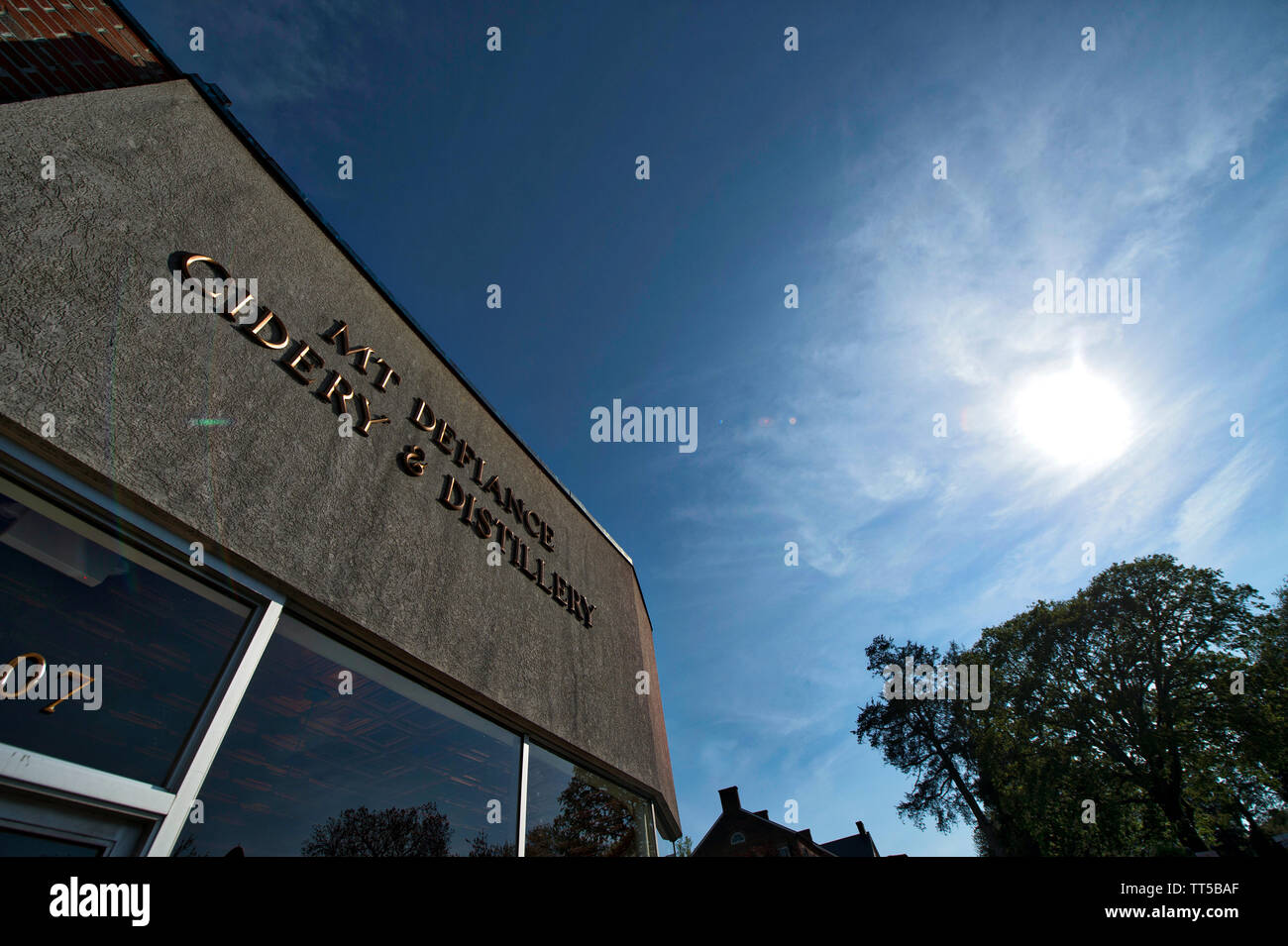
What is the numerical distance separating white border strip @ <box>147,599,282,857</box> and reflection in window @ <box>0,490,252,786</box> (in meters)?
0.09

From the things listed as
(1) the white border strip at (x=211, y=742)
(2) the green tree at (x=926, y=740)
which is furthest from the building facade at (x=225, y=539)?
(2) the green tree at (x=926, y=740)

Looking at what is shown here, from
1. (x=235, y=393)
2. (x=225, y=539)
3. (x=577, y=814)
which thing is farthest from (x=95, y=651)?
(x=577, y=814)

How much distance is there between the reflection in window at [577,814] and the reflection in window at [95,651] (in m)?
2.98

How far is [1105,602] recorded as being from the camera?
20031mm

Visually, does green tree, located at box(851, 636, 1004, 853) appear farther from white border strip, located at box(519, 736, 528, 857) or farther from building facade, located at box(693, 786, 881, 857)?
white border strip, located at box(519, 736, 528, 857)

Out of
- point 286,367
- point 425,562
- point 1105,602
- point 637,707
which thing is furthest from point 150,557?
point 1105,602

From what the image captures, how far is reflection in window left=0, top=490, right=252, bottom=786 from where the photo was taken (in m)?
2.38

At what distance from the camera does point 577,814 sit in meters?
5.54

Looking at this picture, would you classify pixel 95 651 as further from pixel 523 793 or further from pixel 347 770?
pixel 523 793

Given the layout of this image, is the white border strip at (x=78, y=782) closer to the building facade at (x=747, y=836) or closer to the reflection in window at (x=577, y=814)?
the reflection in window at (x=577, y=814)

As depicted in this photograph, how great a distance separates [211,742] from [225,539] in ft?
3.47

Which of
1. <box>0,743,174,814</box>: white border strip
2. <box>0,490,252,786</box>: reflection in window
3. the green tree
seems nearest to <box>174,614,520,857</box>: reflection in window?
<box>0,743,174,814</box>: white border strip
